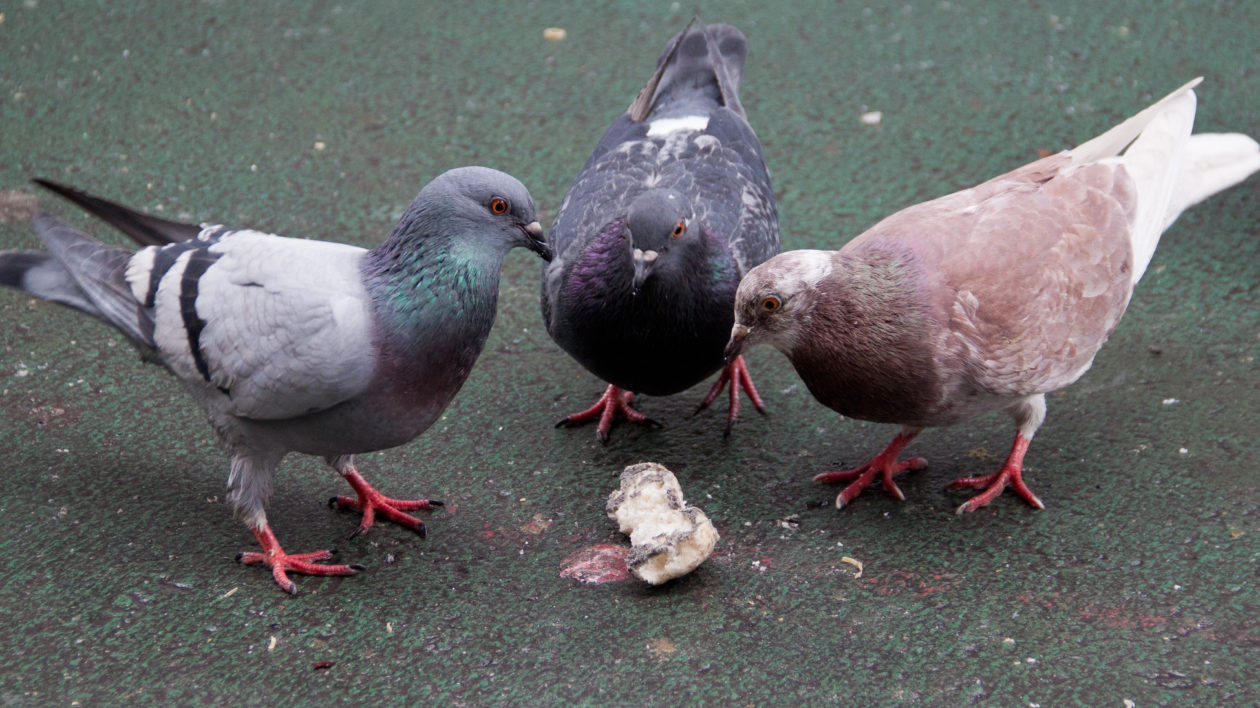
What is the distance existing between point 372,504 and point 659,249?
1192 millimetres

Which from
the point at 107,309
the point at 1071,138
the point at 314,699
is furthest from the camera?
the point at 1071,138

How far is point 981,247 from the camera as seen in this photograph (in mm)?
3188

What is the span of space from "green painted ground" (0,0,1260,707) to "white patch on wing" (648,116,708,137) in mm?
809

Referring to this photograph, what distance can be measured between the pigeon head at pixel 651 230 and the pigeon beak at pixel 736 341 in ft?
1.03

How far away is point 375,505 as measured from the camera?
11.0 ft

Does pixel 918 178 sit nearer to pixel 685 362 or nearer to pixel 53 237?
pixel 685 362

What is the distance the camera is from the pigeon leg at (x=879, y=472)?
3.46 m

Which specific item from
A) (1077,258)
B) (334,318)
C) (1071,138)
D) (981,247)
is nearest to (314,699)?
(334,318)

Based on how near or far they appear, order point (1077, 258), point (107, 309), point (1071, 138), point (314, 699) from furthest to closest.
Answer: point (1071, 138)
point (1077, 258)
point (107, 309)
point (314, 699)

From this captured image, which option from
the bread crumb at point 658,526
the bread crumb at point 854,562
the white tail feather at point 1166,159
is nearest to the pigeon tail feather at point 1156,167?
the white tail feather at point 1166,159

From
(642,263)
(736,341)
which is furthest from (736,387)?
(642,263)

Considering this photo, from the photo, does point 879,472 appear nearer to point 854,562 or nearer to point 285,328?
point 854,562

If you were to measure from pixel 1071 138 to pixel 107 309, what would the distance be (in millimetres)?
4288

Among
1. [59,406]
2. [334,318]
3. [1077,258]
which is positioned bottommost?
[59,406]
